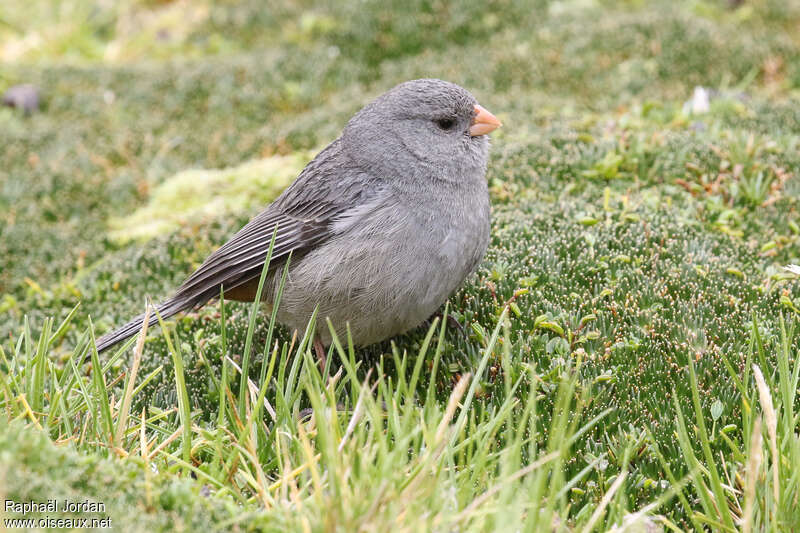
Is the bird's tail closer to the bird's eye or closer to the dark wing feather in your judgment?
the dark wing feather

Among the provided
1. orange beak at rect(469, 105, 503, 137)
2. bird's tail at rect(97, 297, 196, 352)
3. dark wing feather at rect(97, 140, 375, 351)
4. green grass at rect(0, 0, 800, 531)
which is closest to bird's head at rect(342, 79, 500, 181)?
orange beak at rect(469, 105, 503, 137)

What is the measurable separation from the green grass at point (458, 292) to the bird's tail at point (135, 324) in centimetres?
15

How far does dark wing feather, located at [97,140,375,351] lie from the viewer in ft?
14.9

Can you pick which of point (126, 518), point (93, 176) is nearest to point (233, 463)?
point (126, 518)

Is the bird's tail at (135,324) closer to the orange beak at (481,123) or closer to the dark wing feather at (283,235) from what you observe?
the dark wing feather at (283,235)

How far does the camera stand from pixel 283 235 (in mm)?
4613

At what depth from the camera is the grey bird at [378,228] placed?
4.27 m

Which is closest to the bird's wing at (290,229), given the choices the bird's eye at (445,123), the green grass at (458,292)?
the green grass at (458,292)

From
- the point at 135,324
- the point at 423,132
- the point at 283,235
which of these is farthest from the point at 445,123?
the point at 135,324

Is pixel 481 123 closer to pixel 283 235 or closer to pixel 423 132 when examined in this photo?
pixel 423 132

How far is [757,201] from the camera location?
5.78 meters

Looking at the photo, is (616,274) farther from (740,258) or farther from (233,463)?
(233,463)

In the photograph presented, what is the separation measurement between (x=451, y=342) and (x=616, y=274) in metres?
1.10

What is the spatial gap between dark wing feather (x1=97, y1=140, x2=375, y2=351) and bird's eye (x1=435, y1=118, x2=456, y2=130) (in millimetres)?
576
